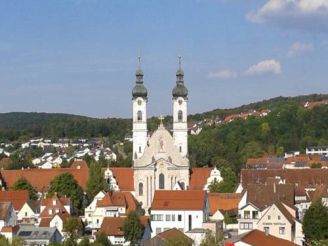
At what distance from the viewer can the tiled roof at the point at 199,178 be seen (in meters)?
83.7

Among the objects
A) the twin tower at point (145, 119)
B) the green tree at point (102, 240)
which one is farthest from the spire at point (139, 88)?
the green tree at point (102, 240)

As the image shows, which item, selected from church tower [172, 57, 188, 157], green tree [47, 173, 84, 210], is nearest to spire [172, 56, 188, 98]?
church tower [172, 57, 188, 157]

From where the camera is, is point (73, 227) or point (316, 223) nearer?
point (316, 223)

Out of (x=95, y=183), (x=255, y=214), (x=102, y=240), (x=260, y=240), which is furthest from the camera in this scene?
(x=95, y=183)

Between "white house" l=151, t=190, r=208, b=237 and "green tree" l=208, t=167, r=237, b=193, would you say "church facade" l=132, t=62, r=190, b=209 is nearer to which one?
"green tree" l=208, t=167, r=237, b=193

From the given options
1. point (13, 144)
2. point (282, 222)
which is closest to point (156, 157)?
point (282, 222)

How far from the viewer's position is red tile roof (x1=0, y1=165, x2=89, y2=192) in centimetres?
8633

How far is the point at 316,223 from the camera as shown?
54844 mm

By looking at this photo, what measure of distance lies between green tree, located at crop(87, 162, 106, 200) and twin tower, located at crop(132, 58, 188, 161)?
406cm

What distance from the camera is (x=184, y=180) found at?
272ft

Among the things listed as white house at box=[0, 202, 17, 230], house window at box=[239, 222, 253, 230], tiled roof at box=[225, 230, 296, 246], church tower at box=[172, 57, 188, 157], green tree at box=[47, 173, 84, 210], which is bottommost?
tiled roof at box=[225, 230, 296, 246]

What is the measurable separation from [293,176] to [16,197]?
2653 cm

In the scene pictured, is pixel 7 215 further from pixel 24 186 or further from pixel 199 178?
pixel 199 178

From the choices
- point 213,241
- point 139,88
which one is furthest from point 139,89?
point 213,241
